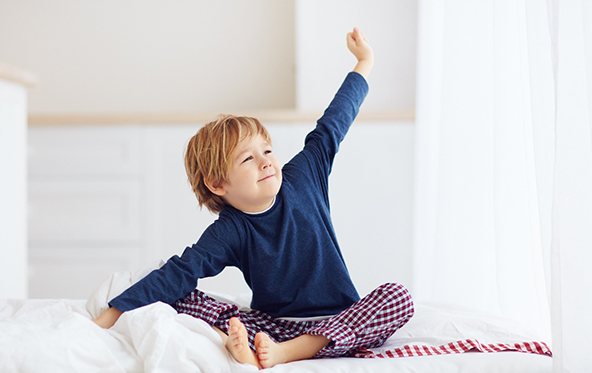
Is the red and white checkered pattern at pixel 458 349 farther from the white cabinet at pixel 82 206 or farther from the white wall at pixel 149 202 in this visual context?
the white cabinet at pixel 82 206

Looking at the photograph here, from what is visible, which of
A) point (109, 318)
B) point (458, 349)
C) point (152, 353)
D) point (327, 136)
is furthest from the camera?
point (327, 136)

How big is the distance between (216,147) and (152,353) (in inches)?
15.9

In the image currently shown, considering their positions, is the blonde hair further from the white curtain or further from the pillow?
the white curtain

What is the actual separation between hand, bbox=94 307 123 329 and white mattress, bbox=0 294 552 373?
0.36 ft

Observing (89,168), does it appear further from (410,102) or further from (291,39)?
(410,102)

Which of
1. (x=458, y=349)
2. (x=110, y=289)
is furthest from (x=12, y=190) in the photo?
(x=458, y=349)

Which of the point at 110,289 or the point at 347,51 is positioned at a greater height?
the point at 347,51

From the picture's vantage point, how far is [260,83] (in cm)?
344

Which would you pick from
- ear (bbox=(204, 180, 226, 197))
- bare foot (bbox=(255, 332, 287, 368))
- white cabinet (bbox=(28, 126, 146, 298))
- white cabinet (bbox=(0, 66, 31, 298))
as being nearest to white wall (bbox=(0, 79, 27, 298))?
white cabinet (bbox=(0, 66, 31, 298))

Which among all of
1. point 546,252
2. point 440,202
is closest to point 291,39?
point 440,202

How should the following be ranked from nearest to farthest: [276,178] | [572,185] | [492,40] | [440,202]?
[572,185]
[276,178]
[492,40]
[440,202]

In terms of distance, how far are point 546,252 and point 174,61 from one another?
2.54 metres

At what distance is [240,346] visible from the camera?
3.78ft

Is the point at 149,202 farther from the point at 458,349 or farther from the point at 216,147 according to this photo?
the point at 458,349
